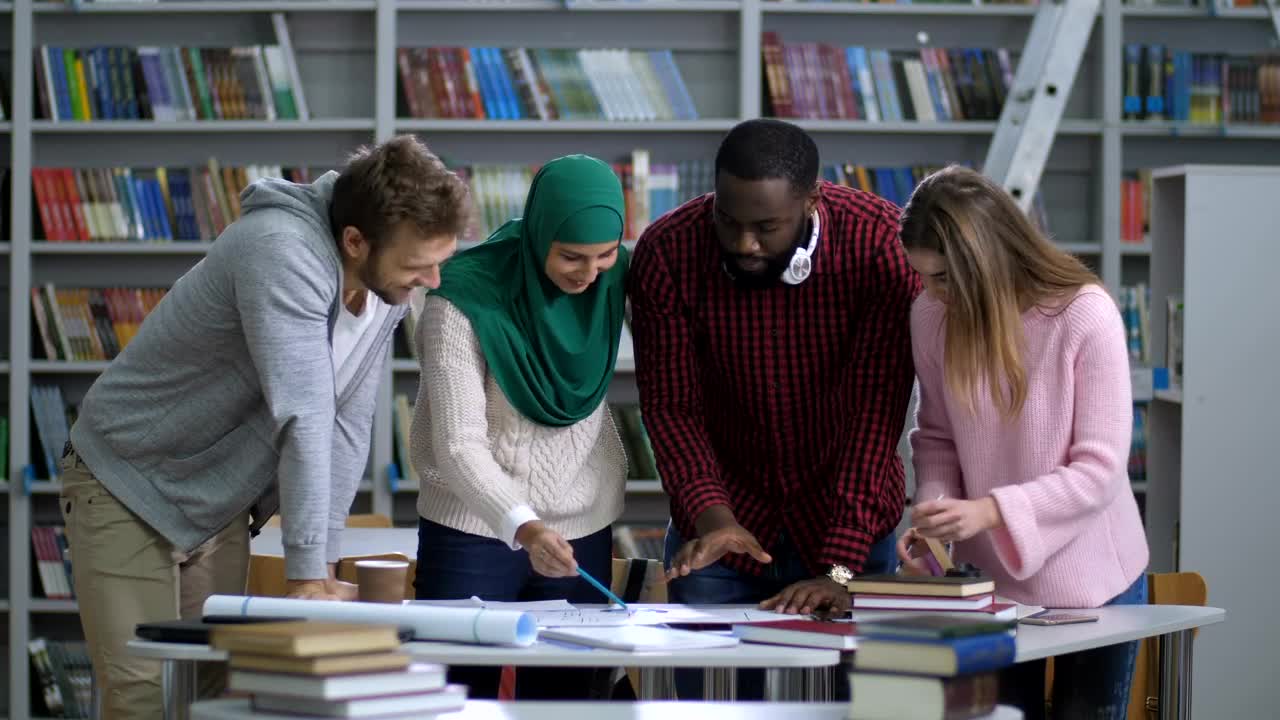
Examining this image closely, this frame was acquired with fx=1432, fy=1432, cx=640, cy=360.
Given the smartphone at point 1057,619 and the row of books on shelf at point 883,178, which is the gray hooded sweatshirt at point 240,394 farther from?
the row of books on shelf at point 883,178

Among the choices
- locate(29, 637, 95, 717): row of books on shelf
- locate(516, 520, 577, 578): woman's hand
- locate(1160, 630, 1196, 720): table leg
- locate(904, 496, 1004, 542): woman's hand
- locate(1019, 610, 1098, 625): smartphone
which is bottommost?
locate(29, 637, 95, 717): row of books on shelf

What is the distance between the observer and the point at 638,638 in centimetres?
185

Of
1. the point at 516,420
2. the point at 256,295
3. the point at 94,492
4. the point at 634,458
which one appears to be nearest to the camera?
the point at 256,295

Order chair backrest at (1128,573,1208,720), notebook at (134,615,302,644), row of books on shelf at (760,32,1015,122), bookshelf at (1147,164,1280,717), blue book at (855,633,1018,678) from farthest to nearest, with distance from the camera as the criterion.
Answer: row of books on shelf at (760,32,1015,122) → bookshelf at (1147,164,1280,717) → chair backrest at (1128,573,1208,720) → notebook at (134,615,302,644) → blue book at (855,633,1018,678)

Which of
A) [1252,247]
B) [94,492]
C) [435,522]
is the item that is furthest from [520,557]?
[1252,247]

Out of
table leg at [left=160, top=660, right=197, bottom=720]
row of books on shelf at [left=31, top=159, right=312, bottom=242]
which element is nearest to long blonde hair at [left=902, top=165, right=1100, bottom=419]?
table leg at [left=160, top=660, right=197, bottom=720]

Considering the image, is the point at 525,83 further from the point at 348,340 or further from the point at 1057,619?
the point at 1057,619

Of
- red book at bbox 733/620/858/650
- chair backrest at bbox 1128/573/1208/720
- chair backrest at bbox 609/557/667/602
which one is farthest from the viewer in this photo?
chair backrest at bbox 1128/573/1208/720

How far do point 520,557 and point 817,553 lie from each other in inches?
19.1

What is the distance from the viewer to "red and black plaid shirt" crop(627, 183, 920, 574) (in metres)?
2.32

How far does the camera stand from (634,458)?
4.68 meters

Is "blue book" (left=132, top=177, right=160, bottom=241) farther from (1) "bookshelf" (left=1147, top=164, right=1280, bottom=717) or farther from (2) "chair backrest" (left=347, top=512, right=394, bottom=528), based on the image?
(1) "bookshelf" (left=1147, top=164, right=1280, bottom=717)

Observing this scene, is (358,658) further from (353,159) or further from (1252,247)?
(1252,247)

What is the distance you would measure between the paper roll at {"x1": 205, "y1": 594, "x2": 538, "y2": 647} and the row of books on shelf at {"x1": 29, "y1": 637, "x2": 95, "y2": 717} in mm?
3071
